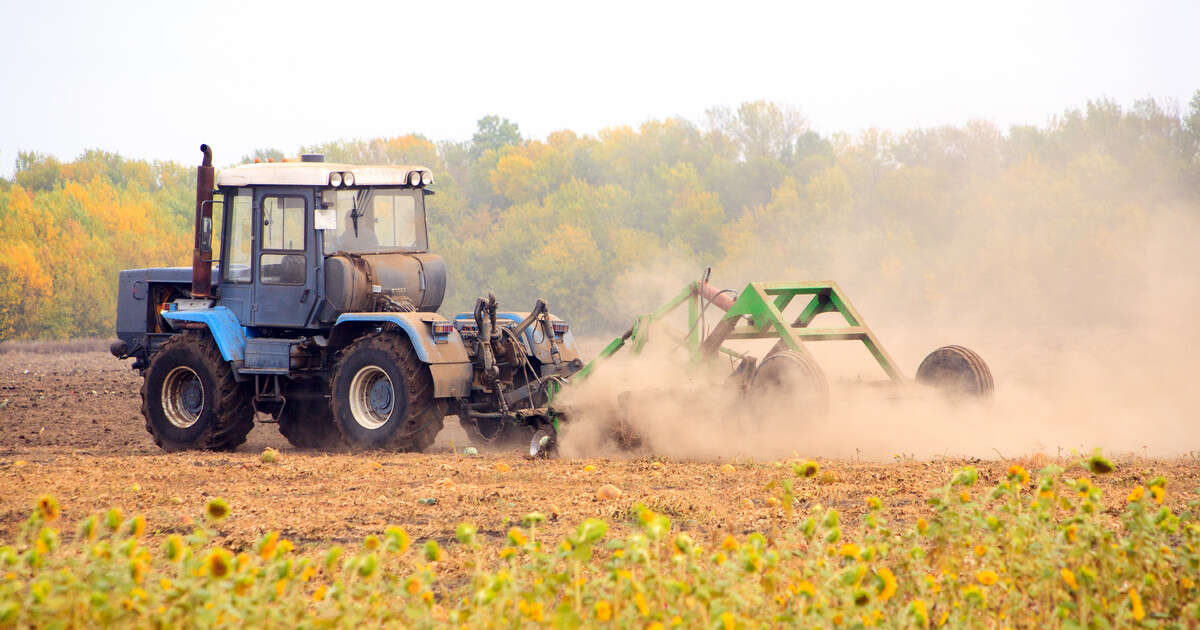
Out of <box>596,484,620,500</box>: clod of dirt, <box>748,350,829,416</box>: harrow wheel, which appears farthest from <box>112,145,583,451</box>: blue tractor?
<box>596,484,620,500</box>: clod of dirt

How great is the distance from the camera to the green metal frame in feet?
36.1

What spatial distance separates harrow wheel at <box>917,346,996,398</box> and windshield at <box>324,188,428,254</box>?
18.3 ft

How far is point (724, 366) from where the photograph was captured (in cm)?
1156

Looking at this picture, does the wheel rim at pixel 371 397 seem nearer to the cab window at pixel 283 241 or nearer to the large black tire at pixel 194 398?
the cab window at pixel 283 241

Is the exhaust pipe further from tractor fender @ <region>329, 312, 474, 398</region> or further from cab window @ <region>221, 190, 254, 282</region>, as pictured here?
tractor fender @ <region>329, 312, 474, 398</region>

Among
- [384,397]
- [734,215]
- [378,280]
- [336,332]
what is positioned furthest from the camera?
[734,215]

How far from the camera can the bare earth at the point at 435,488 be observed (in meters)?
7.74

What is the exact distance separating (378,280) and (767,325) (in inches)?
162

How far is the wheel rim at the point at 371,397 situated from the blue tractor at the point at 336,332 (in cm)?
1

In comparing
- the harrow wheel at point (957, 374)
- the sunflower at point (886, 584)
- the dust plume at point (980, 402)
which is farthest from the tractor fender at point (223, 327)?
the sunflower at point (886, 584)

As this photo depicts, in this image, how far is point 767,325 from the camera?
11086 millimetres

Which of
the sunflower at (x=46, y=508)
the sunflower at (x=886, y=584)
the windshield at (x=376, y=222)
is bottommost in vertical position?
the sunflower at (x=886, y=584)

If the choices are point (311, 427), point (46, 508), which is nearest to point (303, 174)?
point (311, 427)

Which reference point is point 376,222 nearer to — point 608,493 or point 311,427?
point 311,427
